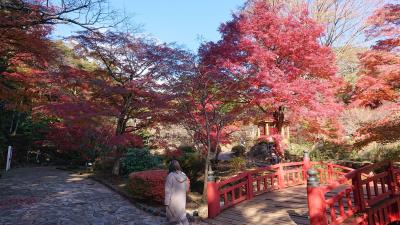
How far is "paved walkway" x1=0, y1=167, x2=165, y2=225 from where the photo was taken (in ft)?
25.5

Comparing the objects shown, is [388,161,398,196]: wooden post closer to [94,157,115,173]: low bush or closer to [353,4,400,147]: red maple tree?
[353,4,400,147]: red maple tree

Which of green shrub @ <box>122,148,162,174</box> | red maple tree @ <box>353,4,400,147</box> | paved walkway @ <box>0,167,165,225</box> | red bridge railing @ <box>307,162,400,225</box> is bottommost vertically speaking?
paved walkway @ <box>0,167,165,225</box>

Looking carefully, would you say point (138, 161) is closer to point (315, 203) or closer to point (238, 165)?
point (238, 165)

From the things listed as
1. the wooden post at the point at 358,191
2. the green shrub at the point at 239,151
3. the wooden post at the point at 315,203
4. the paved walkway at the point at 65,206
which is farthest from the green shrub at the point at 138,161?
the wooden post at the point at 315,203

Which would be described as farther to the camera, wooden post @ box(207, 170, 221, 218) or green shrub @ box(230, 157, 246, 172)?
green shrub @ box(230, 157, 246, 172)

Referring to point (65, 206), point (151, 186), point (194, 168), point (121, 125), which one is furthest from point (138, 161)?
point (65, 206)

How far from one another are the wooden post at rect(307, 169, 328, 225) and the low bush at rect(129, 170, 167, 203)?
520 cm

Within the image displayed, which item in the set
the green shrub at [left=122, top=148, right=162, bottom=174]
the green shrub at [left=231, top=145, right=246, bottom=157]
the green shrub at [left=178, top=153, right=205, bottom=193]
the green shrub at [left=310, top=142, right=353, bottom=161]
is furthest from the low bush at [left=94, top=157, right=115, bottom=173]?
the green shrub at [left=310, top=142, right=353, bottom=161]

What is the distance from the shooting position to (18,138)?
22734mm

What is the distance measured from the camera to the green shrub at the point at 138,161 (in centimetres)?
1517

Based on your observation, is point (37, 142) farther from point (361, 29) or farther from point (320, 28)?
point (361, 29)

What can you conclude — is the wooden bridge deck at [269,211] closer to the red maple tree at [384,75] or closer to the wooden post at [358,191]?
the wooden post at [358,191]

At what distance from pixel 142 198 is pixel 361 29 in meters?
17.9

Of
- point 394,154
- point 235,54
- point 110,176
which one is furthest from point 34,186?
point 394,154
